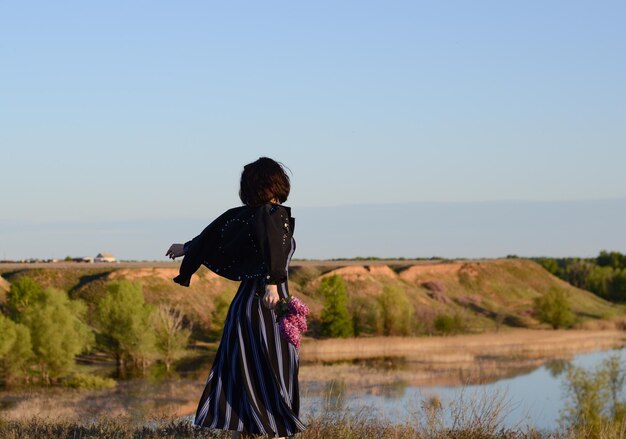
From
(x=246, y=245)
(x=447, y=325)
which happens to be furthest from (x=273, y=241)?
(x=447, y=325)

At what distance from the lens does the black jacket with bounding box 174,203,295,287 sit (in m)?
7.96

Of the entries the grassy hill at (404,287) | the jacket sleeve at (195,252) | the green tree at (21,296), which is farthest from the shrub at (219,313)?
the jacket sleeve at (195,252)

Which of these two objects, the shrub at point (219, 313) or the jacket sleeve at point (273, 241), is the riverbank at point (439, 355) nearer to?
the shrub at point (219, 313)

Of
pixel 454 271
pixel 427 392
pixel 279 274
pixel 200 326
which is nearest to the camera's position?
pixel 279 274

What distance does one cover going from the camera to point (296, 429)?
26.8ft

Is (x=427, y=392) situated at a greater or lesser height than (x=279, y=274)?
lesser

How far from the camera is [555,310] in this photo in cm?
7506

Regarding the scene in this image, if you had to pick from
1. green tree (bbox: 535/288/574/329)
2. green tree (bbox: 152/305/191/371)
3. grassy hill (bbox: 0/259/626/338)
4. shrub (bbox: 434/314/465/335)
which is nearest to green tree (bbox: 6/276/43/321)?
grassy hill (bbox: 0/259/626/338)

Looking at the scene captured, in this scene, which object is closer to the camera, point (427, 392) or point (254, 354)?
point (254, 354)

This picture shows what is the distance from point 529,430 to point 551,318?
66.9 m

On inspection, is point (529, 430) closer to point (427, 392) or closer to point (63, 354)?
point (427, 392)

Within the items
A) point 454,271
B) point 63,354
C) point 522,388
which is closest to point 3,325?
point 63,354

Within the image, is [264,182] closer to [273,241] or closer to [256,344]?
[273,241]

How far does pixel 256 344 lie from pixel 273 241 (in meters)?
0.94
